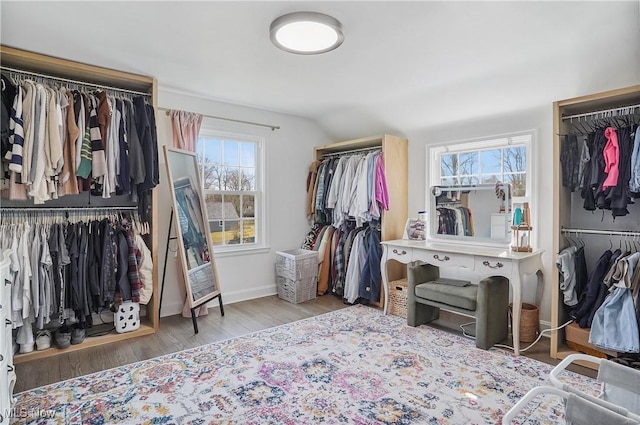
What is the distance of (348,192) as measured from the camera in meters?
4.36

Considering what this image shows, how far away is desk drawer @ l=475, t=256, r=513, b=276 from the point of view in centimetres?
285

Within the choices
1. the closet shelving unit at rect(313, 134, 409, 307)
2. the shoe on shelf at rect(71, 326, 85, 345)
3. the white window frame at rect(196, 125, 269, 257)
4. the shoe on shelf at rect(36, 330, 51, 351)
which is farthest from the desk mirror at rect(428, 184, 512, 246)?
the shoe on shelf at rect(36, 330, 51, 351)

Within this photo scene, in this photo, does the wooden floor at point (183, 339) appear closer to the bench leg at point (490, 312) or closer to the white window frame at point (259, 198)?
the bench leg at point (490, 312)

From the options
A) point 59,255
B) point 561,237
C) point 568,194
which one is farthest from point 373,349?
point 59,255

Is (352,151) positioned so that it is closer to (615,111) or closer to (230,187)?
(230,187)

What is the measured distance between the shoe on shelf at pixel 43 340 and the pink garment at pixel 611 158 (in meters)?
4.30

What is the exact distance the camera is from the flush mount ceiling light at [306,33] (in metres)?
2.21

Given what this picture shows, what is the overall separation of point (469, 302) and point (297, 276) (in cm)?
196

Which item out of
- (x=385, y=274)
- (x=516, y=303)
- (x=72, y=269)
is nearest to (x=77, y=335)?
(x=72, y=269)

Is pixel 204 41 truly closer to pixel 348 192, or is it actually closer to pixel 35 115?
pixel 35 115

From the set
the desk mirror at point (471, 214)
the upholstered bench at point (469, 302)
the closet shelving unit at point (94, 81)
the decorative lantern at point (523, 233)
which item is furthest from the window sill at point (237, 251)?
the decorative lantern at point (523, 233)

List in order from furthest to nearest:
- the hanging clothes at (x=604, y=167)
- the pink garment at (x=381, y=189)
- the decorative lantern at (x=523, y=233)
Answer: the pink garment at (x=381, y=189), the decorative lantern at (x=523, y=233), the hanging clothes at (x=604, y=167)

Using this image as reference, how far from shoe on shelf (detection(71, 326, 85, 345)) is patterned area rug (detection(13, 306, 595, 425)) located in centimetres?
62

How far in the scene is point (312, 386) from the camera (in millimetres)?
2348
